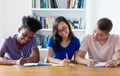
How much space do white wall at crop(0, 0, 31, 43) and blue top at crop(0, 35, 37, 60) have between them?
173cm

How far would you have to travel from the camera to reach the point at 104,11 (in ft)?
13.1

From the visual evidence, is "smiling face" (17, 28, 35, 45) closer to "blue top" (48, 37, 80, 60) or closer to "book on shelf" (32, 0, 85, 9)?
"blue top" (48, 37, 80, 60)

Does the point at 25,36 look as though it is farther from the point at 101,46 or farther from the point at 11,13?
the point at 11,13

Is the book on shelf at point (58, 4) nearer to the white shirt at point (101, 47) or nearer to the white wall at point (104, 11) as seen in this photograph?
the white wall at point (104, 11)

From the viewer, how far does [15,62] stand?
7.42 feet

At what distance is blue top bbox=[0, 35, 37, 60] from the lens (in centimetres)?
249

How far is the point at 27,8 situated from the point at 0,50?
1.87m

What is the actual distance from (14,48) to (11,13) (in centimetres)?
185

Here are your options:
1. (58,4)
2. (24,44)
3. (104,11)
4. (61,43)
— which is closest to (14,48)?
(24,44)

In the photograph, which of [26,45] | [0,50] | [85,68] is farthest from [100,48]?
[0,50]

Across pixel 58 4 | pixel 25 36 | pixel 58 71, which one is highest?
pixel 58 4

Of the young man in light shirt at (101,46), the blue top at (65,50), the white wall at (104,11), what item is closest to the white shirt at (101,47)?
the young man in light shirt at (101,46)

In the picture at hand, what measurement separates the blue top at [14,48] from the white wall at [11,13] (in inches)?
68.1

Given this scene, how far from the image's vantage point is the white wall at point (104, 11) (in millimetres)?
3681
